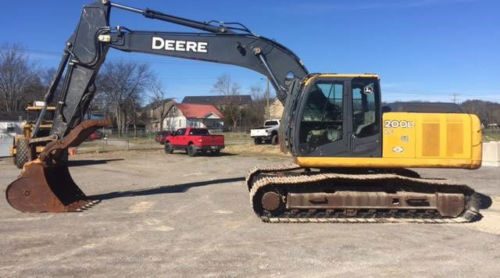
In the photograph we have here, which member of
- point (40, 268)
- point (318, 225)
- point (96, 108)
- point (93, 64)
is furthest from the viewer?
point (96, 108)

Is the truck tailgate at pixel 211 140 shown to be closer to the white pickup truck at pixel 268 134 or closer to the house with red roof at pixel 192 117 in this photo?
the white pickup truck at pixel 268 134

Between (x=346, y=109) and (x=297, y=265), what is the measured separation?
13.4 feet

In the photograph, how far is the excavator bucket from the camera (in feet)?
37.6

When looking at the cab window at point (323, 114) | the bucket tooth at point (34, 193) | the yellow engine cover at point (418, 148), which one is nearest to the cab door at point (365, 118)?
the yellow engine cover at point (418, 148)

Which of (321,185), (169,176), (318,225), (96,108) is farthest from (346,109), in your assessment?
(96,108)

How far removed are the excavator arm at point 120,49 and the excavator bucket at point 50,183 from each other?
3 centimetres

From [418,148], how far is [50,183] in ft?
25.8

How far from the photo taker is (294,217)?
10.5 metres

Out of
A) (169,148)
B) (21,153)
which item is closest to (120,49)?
(21,153)

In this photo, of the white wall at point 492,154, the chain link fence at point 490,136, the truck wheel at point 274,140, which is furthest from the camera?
the truck wheel at point 274,140

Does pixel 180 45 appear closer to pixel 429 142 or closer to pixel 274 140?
pixel 429 142

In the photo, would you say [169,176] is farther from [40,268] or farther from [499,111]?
[499,111]

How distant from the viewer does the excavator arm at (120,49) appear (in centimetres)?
1238

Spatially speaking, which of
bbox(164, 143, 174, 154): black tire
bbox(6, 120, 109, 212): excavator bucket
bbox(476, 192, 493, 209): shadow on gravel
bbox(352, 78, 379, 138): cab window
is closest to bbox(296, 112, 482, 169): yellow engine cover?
bbox(352, 78, 379, 138): cab window
